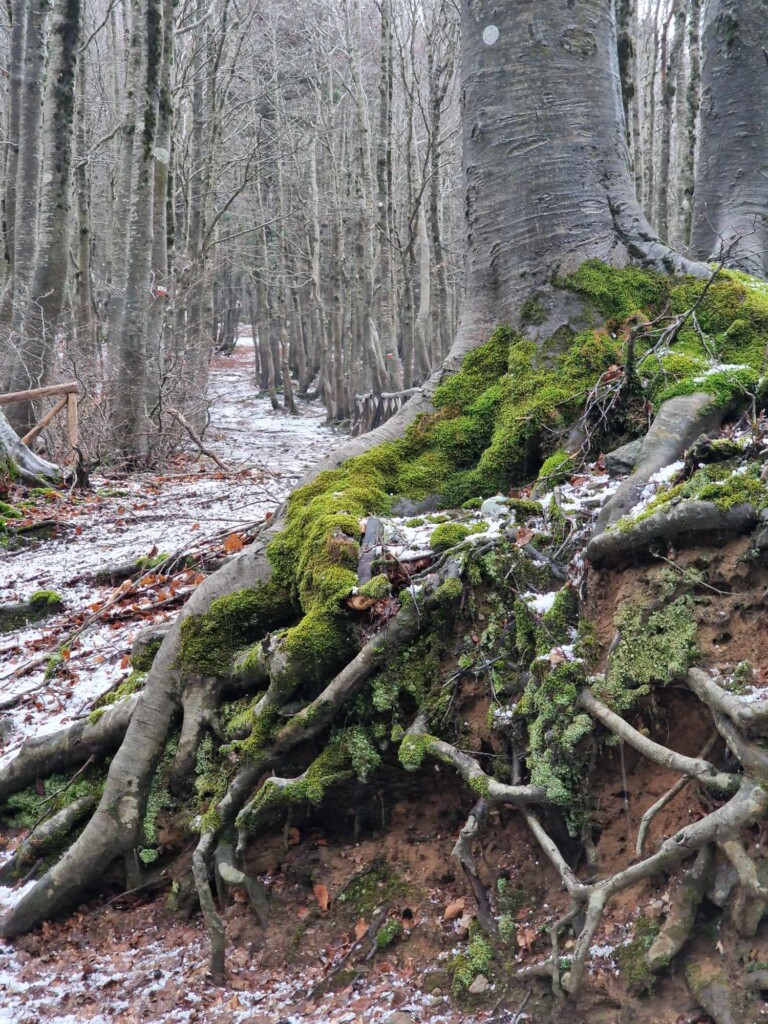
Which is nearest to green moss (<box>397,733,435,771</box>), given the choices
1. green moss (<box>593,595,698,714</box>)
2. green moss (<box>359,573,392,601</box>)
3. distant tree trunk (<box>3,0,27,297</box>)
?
green moss (<box>359,573,392,601</box>)

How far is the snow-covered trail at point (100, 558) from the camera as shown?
5.05 meters

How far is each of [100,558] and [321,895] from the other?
452 centimetres

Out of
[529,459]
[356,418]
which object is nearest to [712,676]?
[529,459]

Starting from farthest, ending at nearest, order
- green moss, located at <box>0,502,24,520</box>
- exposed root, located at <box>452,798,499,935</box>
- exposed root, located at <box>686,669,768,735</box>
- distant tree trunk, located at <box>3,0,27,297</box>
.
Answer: distant tree trunk, located at <box>3,0,27,297</box>
green moss, located at <box>0,502,24,520</box>
exposed root, located at <box>452,798,499,935</box>
exposed root, located at <box>686,669,768,735</box>

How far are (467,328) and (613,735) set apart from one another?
285cm

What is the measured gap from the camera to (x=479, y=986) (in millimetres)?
2650

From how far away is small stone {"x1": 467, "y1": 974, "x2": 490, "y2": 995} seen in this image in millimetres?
→ 2637

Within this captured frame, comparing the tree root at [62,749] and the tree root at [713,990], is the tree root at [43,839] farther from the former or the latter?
the tree root at [713,990]

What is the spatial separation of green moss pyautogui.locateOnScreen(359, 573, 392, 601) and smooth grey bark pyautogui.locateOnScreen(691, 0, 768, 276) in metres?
4.28

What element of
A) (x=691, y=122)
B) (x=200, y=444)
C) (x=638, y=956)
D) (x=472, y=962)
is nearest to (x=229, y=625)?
(x=472, y=962)

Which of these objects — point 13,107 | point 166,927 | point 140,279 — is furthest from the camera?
point 13,107

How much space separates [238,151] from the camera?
32000 mm

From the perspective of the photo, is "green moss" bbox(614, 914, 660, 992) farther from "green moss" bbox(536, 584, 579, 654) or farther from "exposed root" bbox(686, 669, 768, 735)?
"green moss" bbox(536, 584, 579, 654)

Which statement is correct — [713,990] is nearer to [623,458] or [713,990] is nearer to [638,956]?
[638,956]
